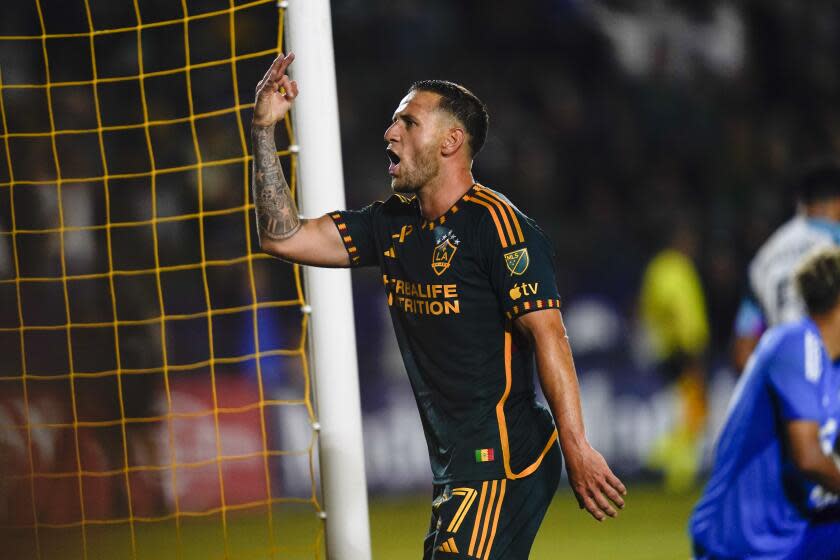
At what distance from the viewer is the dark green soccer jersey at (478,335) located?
3770 millimetres

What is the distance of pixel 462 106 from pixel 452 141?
134mm

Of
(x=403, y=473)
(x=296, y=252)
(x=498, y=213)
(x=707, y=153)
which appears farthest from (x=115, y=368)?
(x=707, y=153)

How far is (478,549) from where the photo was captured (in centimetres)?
370

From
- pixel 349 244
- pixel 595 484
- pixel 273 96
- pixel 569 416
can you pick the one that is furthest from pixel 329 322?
pixel 595 484

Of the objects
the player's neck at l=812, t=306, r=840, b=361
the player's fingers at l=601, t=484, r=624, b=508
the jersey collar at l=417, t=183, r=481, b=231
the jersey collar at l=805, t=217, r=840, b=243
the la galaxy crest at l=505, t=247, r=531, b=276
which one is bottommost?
the player's fingers at l=601, t=484, r=624, b=508

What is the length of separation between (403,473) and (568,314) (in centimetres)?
201

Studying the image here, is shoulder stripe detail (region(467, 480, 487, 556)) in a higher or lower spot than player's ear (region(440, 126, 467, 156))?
lower

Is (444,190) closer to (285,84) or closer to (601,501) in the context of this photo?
(285,84)

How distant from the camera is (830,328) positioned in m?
4.32

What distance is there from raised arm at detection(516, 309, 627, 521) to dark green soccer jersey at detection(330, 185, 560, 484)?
7 cm

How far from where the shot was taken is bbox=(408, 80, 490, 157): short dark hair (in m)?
4.01

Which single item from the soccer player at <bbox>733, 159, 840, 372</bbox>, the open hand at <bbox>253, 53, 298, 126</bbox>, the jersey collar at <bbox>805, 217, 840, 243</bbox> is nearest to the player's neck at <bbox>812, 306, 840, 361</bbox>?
the open hand at <bbox>253, 53, 298, 126</bbox>

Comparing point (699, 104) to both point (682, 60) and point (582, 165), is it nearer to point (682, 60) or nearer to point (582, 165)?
point (682, 60)

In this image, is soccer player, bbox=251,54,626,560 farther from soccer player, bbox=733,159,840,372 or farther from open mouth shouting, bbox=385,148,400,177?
A: soccer player, bbox=733,159,840,372
